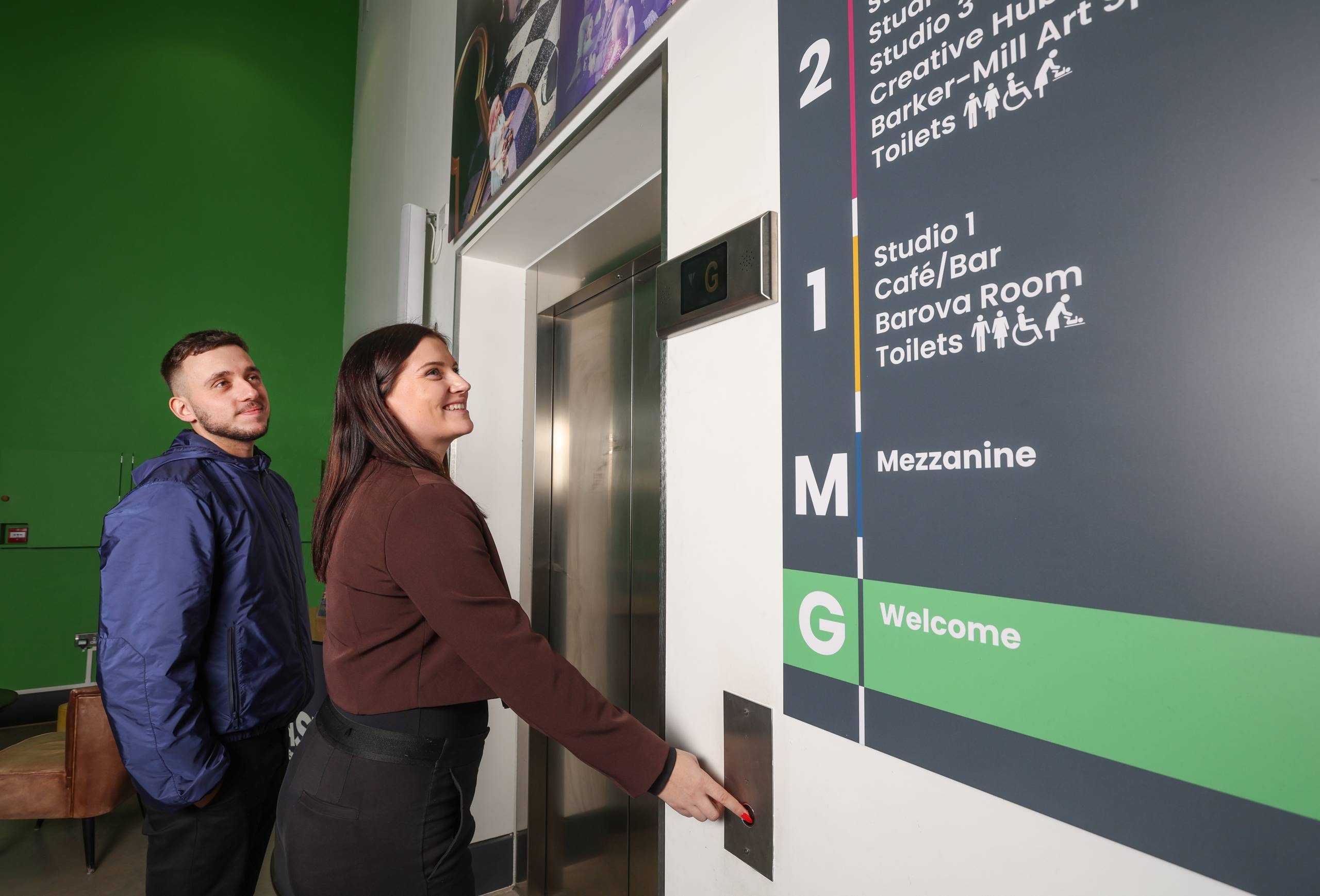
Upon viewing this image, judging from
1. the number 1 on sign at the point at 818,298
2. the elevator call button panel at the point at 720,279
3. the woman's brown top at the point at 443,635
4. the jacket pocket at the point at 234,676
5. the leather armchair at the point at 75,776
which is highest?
the elevator call button panel at the point at 720,279

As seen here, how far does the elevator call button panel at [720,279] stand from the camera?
3.88ft

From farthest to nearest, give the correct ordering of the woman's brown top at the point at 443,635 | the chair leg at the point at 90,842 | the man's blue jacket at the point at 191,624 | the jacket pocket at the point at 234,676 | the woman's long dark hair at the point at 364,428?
the chair leg at the point at 90,842, the jacket pocket at the point at 234,676, the man's blue jacket at the point at 191,624, the woman's long dark hair at the point at 364,428, the woman's brown top at the point at 443,635

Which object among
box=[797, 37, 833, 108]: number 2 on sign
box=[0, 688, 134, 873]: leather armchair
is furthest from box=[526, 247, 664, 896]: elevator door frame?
box=[0, 688, 134, 873]: leather armchair

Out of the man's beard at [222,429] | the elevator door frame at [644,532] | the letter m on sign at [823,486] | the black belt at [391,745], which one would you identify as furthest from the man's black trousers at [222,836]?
the letter m on sign at [823,486]

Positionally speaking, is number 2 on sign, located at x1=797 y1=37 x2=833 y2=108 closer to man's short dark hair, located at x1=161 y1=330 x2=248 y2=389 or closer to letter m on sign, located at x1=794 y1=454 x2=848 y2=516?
letter m on sign, located at x1=794 y1=454 x2=848 y2=516

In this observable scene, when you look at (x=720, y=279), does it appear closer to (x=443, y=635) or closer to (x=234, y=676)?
(x=443, y=635)

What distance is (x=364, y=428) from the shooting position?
139 centimetres

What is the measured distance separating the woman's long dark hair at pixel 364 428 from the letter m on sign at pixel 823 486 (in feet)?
2.35

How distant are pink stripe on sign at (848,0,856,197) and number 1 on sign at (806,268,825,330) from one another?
0.12 metres

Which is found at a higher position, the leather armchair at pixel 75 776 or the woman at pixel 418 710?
the woman at pixel 418 710

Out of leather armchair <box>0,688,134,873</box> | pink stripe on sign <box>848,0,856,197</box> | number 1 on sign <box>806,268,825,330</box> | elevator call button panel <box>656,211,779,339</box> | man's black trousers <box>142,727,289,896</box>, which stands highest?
pink stripe on sign <box>848,0,856,197</box>

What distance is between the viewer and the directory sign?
60 cm

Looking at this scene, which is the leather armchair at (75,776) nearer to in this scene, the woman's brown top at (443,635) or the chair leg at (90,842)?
the chair leg at (90,842)

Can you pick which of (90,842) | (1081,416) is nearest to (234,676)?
(1081,416)
